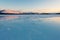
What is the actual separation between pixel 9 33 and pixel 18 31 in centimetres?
48

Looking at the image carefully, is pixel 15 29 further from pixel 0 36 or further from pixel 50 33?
pixel 50 33

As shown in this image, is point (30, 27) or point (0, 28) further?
point (30, 27)

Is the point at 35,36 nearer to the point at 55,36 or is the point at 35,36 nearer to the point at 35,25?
the point at 55,36

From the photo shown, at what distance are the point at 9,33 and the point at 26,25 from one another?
1380 millimetres

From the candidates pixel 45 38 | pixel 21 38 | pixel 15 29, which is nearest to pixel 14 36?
pixel 21 38

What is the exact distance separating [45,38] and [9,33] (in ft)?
4.98

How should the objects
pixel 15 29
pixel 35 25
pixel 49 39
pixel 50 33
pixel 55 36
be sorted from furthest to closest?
pixel 35 25, pixel 15 29, pixel 50 33, pixel 55 36, pixel 49 39

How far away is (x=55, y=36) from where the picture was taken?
523 centimetres

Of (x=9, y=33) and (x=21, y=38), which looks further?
(x=9, y=33)

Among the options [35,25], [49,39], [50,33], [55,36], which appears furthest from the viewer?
[35,25]

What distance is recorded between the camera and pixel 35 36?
5184mm

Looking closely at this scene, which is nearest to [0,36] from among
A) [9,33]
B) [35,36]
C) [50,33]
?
[9,33]

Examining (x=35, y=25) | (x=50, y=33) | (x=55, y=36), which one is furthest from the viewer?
(x=35, y=25)

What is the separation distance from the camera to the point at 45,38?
502 centimetres
